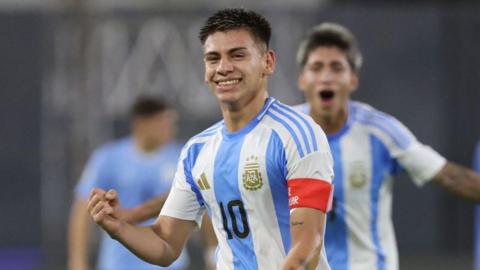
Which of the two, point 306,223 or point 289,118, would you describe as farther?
point 289,118

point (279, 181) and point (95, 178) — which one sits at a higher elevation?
point (279, 181)

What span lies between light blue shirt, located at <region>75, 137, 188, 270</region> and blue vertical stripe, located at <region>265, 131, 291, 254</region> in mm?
4475

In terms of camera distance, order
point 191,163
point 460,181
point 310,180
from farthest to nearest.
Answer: point 460,181 < point 191,163 < point 310,180

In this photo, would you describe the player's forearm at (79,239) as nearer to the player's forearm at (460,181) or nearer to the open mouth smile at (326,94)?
the open mouth smile at (326,94)

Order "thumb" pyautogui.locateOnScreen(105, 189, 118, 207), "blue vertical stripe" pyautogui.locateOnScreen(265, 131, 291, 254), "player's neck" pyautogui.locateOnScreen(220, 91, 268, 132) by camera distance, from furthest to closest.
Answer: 1. "player's neck" pyautogui.locateOnScreen(220, 91, 268, 132)
2. "thumb" pyautogui.locateOnScreen(105, 189, 118, 207)
3. "blue vertical stripe" pyautogui.locateOnScreen(265, 131, 291, 254)

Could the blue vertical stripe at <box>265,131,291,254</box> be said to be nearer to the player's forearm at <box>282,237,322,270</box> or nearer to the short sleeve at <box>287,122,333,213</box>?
the short sleeve at <box>287,122,333,213</box>

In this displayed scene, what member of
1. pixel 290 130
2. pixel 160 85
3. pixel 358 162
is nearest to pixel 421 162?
pixel 358 162

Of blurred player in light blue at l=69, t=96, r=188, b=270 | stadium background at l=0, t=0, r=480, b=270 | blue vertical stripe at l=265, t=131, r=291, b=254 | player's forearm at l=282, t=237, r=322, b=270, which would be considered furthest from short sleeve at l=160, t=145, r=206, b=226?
stadium background at l=0, t=0, r=480, b=270

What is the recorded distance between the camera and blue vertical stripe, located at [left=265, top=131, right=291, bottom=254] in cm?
508

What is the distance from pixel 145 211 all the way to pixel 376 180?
136cm

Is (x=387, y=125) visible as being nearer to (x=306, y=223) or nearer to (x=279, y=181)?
(x=279, y=181)

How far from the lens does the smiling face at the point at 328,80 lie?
6753mm

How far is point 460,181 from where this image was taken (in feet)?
21.4

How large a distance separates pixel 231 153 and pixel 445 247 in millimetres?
10719
